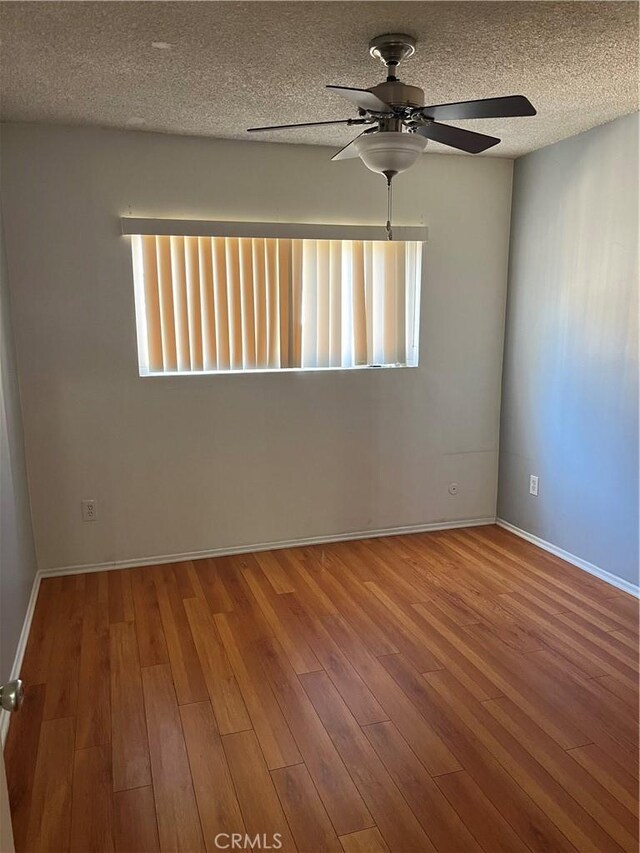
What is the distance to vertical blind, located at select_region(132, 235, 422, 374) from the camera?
11.6ft

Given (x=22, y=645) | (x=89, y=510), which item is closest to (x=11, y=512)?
(x=22, y=645)

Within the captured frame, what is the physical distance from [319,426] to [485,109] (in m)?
2.26

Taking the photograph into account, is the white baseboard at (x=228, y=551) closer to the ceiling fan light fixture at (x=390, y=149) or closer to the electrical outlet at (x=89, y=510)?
the electrical outlet at (x=89, y=510)

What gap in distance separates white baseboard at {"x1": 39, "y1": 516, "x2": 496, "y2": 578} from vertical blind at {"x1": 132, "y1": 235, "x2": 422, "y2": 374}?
1171mm

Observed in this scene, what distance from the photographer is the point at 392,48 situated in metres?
2.20

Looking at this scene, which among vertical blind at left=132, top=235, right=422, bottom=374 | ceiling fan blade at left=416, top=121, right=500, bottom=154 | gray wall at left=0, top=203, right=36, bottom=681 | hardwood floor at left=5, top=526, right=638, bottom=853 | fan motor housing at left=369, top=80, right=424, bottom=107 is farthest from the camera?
vertical blind at left=132, top=235, right=422, bottom=374

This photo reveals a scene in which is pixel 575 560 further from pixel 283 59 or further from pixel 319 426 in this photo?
pixel 283 59

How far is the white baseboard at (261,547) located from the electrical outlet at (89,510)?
289mm

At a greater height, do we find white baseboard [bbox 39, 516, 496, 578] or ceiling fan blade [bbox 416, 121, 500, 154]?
ceiling fan blade [bbox 416, 121, 500, 154]

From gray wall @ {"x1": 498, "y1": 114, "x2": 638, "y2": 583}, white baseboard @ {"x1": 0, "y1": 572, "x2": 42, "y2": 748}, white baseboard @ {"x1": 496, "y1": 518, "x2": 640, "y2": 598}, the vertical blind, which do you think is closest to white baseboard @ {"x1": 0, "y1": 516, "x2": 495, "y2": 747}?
white baseboard @ {"x1": 0, "y1": 572, "x2": 42, "y2": 748}

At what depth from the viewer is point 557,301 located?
374 cm

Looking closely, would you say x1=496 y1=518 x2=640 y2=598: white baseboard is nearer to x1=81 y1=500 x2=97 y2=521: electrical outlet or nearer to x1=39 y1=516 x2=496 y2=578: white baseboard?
x1=39 y1=516 x2=496 y2=578: white baseboard

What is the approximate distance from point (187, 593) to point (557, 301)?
2844mm

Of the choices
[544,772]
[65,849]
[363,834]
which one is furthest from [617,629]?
[65,849]
